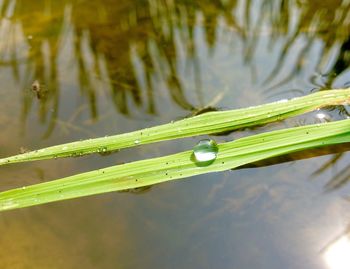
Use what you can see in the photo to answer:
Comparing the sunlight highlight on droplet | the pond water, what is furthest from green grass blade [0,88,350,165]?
the sunlight highlight on droplet

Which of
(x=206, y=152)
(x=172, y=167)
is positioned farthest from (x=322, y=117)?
(x=172, y=167)

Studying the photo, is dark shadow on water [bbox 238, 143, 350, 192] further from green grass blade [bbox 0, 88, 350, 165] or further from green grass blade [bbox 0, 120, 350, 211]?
green grass blade [bbox 0, 88, 350, 165]

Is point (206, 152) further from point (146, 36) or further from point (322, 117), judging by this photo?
point (146, 36)

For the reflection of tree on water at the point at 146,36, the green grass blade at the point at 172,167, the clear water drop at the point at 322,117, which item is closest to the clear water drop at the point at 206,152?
the green grass blade at the point at 172,167

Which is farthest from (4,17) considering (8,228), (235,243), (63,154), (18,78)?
(235,243)

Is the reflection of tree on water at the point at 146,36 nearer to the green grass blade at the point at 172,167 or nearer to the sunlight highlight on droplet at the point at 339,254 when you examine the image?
the green grass blade at the point at 172,167
